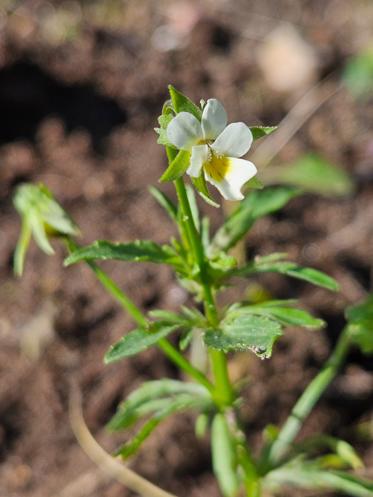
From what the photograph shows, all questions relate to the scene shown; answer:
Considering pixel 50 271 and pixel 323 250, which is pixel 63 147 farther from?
pixel 323 250

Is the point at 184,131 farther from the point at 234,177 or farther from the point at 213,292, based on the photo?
the point at 213,292

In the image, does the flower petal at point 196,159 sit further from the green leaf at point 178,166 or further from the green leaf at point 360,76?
the green leaf at point 360,76

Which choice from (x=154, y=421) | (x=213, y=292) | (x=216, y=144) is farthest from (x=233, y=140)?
(x=154, y=421)

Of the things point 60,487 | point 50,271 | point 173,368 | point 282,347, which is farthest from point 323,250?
point 60,487

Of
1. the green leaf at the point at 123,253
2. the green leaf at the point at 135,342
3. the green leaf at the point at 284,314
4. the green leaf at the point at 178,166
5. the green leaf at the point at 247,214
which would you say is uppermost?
the green leaf at the point at 178,166

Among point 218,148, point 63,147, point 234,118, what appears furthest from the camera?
point 234,118

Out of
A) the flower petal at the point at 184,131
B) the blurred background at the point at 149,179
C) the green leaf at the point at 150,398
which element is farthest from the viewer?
the blurred background at the point at 149,179

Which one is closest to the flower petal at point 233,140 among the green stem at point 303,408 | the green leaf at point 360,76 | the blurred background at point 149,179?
the green stem at point 303,408

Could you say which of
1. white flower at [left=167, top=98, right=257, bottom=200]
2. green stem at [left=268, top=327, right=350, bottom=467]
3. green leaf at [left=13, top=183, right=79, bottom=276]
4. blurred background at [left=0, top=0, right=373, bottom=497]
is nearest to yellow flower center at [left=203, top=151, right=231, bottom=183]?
white flower at [left=167, top=98, right=257, bottom=200]
